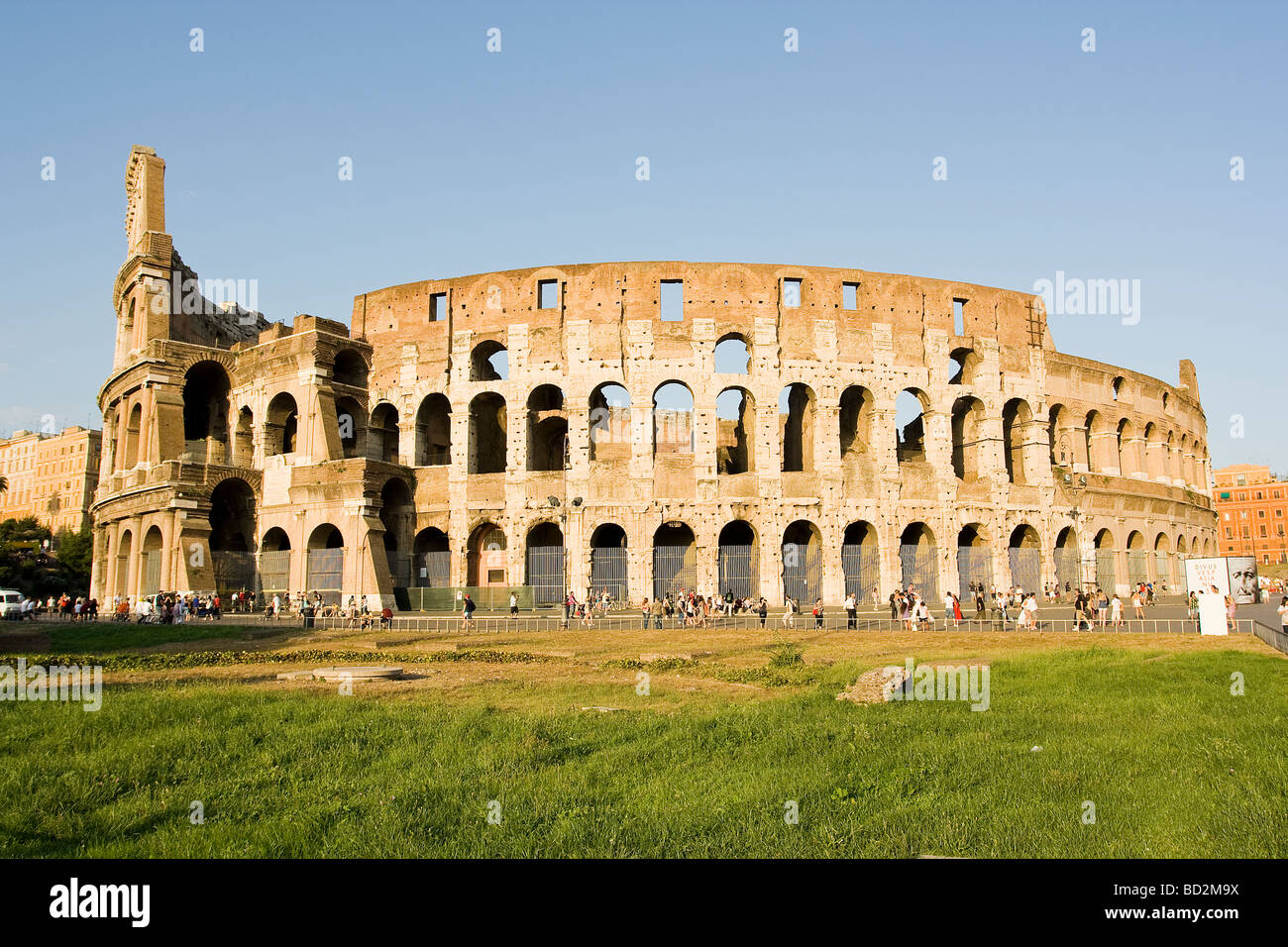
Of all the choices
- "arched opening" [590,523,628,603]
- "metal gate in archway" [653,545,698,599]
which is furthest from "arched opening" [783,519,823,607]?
"arched opening" [590,523,628,603]

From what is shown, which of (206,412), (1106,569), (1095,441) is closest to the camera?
(1106,569)

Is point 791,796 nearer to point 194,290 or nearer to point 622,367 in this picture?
point 622,367

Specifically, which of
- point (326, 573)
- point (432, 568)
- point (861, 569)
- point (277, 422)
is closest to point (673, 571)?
point (861, 569)

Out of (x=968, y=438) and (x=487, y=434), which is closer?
(x=487, y=434)

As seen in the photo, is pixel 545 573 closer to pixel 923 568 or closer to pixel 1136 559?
pixel 923 568

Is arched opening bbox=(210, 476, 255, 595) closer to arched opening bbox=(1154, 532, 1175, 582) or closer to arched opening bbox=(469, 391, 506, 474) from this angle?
arched opening bbox=(469, 391, 506, 474)

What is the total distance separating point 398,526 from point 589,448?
8163 mm

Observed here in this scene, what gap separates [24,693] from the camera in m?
12.0

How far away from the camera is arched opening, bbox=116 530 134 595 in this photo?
1454 inches

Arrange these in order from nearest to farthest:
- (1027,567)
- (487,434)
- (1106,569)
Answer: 1. (1027,567)
2. (487,434)
3. (1106,569)

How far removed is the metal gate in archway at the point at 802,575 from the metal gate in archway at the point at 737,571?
1.26m

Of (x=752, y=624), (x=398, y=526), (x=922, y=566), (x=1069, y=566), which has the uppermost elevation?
(x=398, y=526)

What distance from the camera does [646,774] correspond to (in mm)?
8102

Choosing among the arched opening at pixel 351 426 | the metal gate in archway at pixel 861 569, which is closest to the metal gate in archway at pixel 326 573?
the arched opening at pixel 351 426
